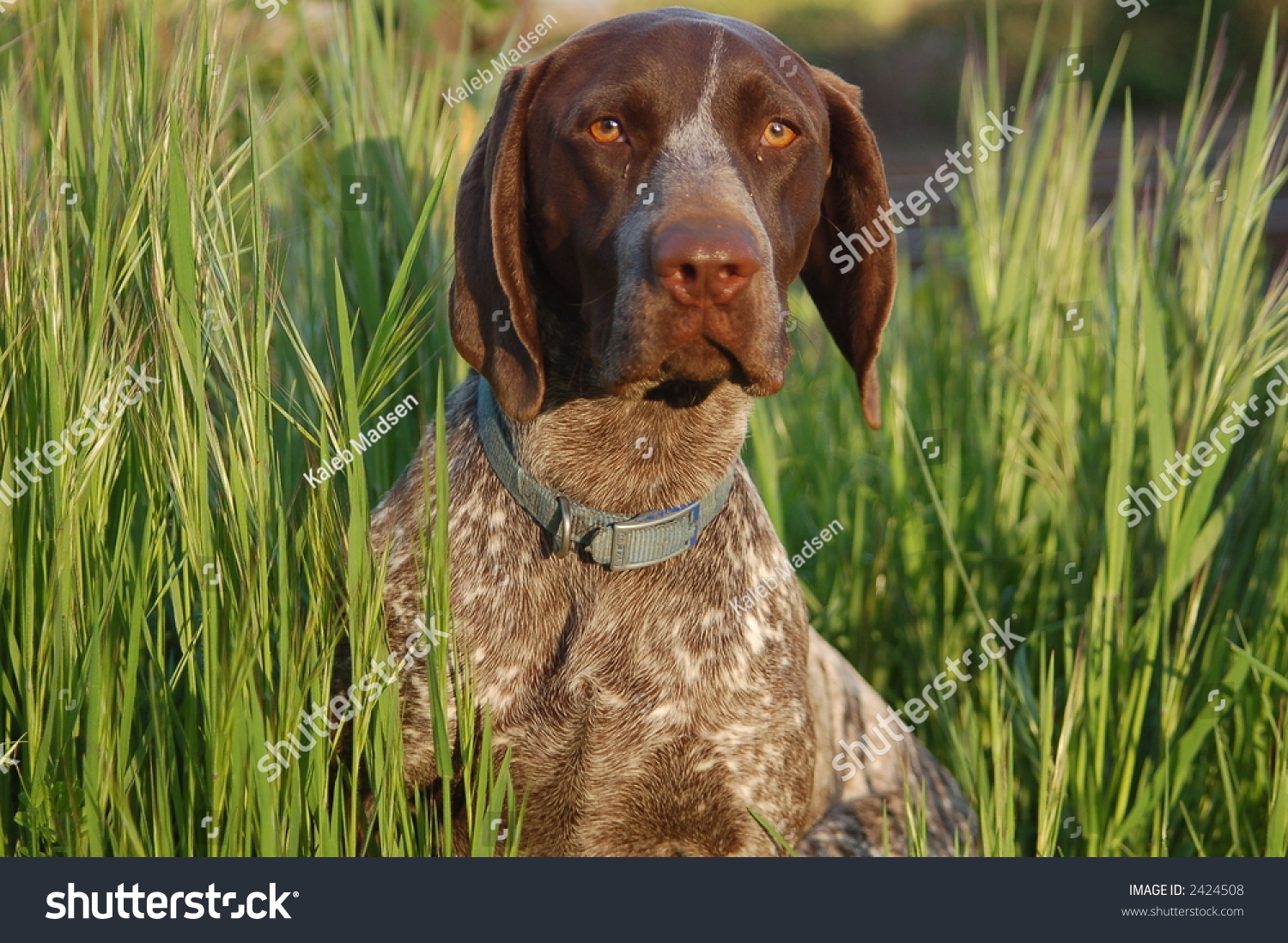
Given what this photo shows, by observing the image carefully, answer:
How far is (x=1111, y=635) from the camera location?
3.06m

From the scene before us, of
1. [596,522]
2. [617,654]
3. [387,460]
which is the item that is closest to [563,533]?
[596,522]

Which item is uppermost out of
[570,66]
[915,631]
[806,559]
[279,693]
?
[570,66]

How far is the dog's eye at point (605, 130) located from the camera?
2650 millimetres

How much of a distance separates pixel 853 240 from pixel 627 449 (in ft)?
2.46

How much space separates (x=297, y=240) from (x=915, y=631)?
2.12m

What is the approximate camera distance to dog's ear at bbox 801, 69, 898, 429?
3.01 metres

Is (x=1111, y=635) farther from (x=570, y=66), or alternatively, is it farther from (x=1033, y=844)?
(x=570, y=66)

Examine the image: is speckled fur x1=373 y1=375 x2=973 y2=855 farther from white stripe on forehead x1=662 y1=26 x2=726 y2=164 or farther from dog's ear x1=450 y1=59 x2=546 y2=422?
white stripe on forehead x1=662 y1=26 x2=726 y2=164

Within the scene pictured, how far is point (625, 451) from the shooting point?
2873 mm

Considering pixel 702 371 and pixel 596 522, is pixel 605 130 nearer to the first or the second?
pixel 702 371

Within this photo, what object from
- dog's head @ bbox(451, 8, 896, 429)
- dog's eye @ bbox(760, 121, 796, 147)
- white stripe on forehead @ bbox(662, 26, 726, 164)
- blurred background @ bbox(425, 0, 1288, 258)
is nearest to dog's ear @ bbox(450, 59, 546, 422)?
dog's head @ bbox(451, 8, 896, 429)

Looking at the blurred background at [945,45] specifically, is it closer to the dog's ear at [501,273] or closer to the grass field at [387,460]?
the grass field at [387,460]

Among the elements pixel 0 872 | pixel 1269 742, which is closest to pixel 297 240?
pixel 0 872

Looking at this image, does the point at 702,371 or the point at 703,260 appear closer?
the point at 703,260
